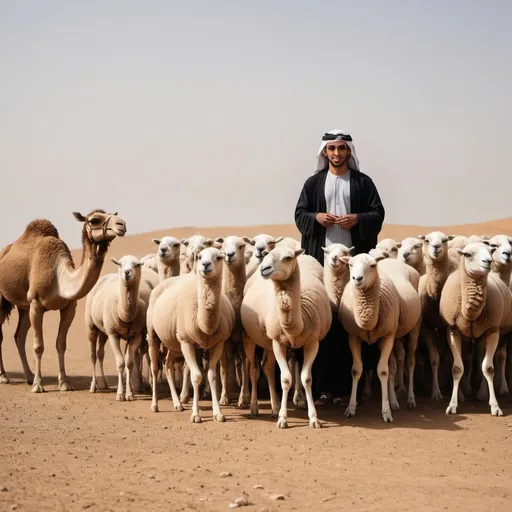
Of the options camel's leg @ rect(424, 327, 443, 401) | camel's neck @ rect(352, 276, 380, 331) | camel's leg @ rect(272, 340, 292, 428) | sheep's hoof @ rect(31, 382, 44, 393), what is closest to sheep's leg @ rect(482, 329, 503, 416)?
camel's leg @ rect(424, 327, 443, 401)

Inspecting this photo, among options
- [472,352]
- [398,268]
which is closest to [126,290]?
[398,268]

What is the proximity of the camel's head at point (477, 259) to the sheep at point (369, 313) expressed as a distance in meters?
0.95

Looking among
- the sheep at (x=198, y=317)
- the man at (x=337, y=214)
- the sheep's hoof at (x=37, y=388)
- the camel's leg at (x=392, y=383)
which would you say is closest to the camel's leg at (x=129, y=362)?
the sheep at (x=198, y=317)

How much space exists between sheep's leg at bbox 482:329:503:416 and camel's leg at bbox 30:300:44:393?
6.73 meters

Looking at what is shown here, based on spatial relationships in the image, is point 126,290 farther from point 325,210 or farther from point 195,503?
point 195,503

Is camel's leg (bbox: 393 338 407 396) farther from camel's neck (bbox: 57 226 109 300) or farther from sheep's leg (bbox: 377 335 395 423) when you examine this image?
camel's neck (bbox: 57 226 109 300)

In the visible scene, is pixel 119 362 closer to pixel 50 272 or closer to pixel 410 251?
pixel 50 272

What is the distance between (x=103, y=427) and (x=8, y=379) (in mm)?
5897

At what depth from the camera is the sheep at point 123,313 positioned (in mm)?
13227

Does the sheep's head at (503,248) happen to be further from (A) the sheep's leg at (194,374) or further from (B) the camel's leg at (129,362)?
(B) the camel's leg at (129,362)

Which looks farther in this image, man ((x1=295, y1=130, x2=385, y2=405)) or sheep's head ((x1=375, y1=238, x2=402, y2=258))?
sheep's head ((x1=375, y1=238, x2=402, y2=258))

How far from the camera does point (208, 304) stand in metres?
11.5

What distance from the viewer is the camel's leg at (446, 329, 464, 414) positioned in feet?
40.0

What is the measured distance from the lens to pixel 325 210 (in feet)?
43.4
